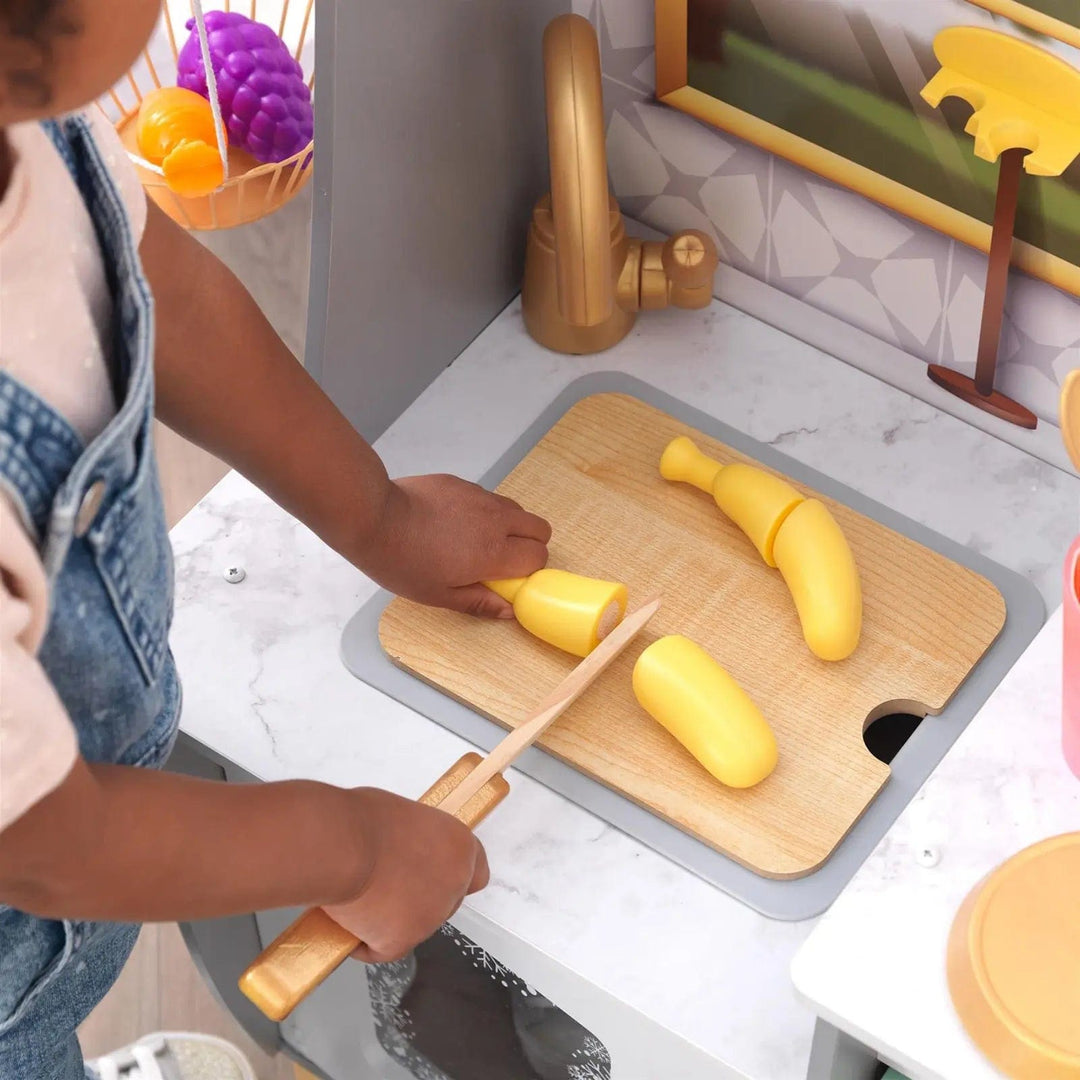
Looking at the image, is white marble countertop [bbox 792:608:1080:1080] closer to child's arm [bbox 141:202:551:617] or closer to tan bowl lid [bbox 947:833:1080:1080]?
tan bowl lid [bbox 947:833:1080:1080]

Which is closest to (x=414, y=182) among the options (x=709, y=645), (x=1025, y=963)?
(x=709, y=645)

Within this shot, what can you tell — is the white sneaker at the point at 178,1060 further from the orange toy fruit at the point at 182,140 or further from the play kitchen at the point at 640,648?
the orange toy fruit at the point at 182,140

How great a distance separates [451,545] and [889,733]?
0.92ft

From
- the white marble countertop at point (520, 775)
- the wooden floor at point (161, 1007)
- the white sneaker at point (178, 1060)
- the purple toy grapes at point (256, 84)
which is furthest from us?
the wooden floor at point (161, 1007)

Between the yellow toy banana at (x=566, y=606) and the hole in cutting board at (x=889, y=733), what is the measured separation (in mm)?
174

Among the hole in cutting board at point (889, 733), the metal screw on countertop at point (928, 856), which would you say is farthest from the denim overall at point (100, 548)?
the hole in cutting board at point (889, 733)

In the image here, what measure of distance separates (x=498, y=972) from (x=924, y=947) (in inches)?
13.2

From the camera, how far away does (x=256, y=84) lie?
38.1 inches

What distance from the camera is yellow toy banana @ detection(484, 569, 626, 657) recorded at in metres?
0.81

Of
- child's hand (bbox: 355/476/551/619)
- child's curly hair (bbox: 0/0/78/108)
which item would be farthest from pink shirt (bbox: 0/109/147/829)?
child's hand (bbox: 355/476/551/619)

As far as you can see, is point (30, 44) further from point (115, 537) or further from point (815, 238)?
point (815, 238)

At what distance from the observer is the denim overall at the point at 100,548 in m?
0.53

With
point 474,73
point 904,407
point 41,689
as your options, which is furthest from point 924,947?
point 474,73

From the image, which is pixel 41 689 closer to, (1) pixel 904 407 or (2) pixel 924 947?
(2) pixel 924 947
